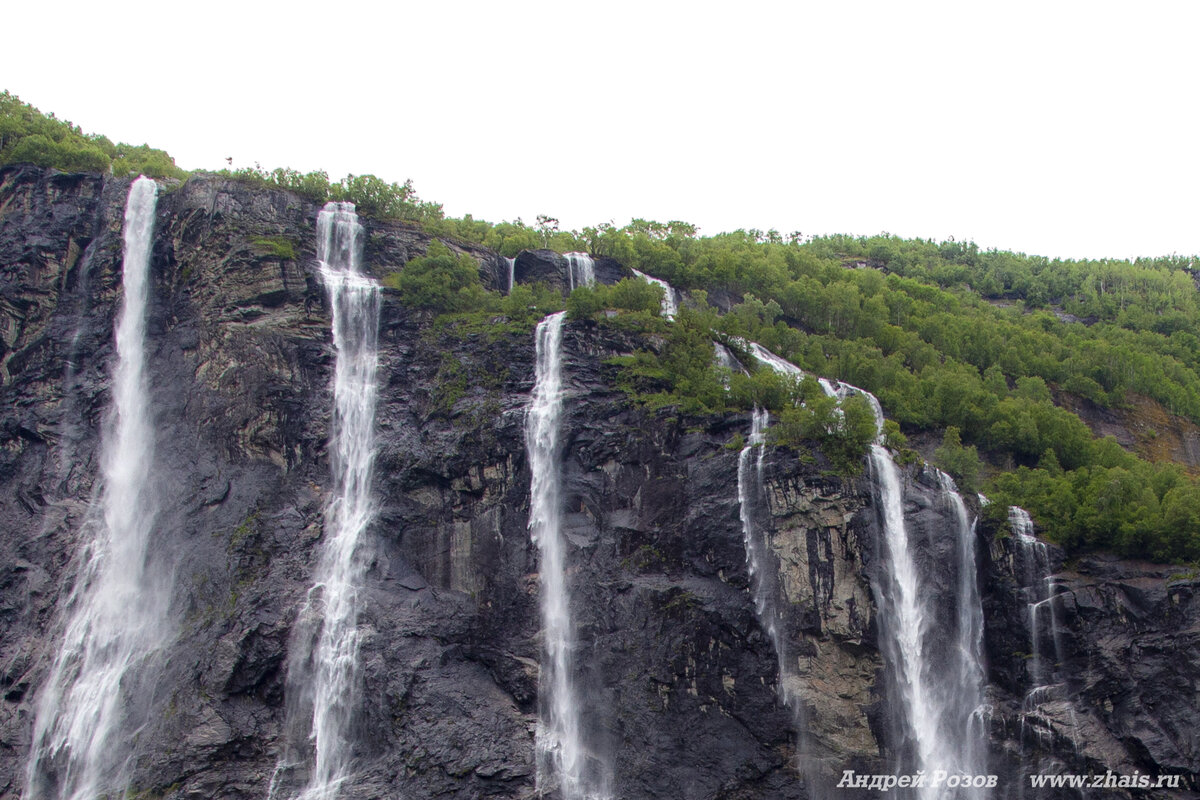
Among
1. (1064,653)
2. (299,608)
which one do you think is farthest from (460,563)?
(1064,653)

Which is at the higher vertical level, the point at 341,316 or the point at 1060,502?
the point at 341,316

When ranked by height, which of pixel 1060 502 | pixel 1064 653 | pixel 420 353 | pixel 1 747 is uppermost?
pixel 420 353

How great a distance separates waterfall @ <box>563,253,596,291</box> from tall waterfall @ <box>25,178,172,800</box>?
2669cm

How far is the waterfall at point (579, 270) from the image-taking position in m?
66.2

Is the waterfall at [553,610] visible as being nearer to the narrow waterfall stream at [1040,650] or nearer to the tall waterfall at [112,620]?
the tall waterfall at [112,620]

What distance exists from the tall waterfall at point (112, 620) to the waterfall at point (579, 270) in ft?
87.6

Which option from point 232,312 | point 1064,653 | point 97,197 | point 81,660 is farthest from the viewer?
point 97,197

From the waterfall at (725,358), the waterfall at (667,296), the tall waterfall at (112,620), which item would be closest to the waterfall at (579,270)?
the waterfall at (667,296)

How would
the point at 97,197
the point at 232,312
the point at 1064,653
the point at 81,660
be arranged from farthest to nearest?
the point at 97,197 < the point at 232,312 < the point at 81,660 < the point at 1064,653

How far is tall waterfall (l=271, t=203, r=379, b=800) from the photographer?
4084 centimetres

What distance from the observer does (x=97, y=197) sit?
192 feet

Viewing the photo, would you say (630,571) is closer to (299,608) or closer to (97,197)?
(299,608)

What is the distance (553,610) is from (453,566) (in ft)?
17.8

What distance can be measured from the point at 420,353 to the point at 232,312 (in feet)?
34.5
